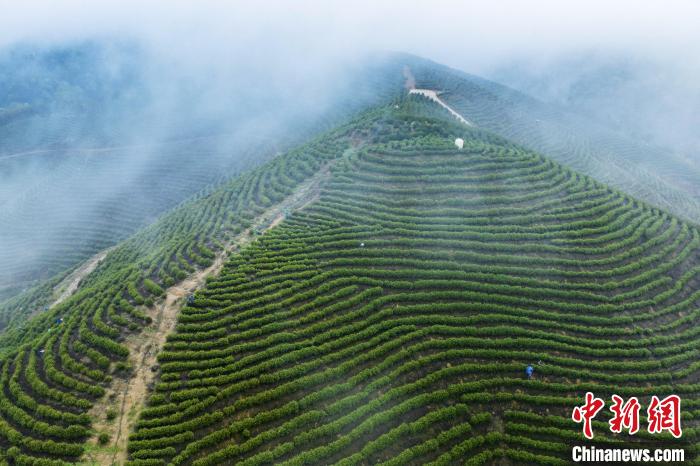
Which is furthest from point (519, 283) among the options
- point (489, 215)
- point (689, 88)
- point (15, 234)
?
point (689, 88)

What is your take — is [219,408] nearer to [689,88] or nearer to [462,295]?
[462,295]

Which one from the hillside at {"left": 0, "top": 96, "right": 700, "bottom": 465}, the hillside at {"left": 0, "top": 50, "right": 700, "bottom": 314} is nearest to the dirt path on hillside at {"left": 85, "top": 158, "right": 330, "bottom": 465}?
the hillside at {"left": 0, "top": 96, "right": 700, "bottom": 465}

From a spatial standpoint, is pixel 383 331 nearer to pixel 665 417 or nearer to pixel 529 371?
pixel 529 371
